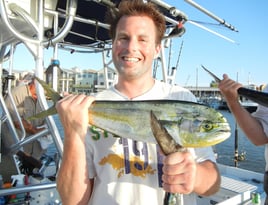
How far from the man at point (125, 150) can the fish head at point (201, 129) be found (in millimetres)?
241

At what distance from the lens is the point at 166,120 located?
152 cm

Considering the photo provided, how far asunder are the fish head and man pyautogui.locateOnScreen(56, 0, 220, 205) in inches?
9.5

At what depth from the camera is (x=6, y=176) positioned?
464cm

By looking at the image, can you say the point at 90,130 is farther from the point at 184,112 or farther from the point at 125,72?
the point at 184,112

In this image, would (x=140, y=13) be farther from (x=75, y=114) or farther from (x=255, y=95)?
(x=255, y=95)

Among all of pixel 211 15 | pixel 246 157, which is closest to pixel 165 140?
pixel 211 15

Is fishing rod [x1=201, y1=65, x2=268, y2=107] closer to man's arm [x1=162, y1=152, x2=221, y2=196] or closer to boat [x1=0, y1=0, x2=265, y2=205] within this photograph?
man's arm [x1=162, y1=152, x2=221, y2=196]

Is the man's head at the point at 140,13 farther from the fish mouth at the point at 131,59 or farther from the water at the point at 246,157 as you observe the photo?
the water at the point at 246,157

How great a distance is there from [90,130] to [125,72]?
0.43 meters

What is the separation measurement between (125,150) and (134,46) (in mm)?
639

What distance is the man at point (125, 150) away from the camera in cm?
174

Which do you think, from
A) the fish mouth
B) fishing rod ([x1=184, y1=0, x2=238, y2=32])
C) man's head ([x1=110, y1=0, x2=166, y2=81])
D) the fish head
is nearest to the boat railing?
man's head ([x1=110, y1=0, x2=166, y2=81])

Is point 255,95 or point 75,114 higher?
point 255,95

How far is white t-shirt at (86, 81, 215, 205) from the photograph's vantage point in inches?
71.0
